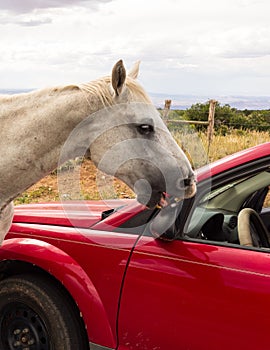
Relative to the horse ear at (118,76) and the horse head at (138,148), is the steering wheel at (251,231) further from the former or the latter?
the horse ear at (118,76)

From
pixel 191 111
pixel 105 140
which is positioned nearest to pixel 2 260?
pixel 105 140

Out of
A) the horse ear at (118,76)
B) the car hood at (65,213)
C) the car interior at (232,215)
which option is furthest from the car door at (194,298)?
the horse ear at (118,76)

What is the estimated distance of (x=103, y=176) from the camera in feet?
8.31

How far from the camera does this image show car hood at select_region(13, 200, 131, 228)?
2850mm

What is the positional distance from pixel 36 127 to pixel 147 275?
93cm

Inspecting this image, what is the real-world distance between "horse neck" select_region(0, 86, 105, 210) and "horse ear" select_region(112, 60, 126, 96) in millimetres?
116

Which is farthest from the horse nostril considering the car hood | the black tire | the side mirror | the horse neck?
the black tire

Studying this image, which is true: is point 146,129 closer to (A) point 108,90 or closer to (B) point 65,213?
(A) point 108,90

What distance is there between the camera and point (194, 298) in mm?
2266

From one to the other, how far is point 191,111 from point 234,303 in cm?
1379

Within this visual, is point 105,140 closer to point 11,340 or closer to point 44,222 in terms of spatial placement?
point 44,222

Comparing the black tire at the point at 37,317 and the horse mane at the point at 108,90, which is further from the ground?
the horse mane at the point at 108,90

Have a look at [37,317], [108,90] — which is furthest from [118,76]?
[37,317]

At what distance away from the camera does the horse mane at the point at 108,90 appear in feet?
7.57
